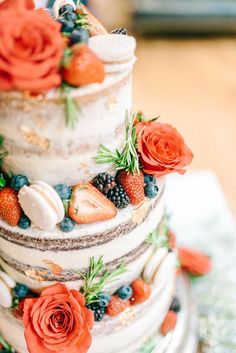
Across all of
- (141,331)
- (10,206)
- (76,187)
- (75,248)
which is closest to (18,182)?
(10,206)

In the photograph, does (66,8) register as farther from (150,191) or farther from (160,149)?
(150,191)

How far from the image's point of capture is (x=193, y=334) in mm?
2389

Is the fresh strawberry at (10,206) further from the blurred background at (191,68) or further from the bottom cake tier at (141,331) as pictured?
the blurred background at (191,68)

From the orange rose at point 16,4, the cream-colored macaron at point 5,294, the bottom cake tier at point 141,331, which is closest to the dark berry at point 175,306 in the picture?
the bottom cake tier at point 141,331

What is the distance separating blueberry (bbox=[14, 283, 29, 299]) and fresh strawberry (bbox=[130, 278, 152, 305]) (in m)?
0.41

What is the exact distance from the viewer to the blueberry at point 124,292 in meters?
1.88

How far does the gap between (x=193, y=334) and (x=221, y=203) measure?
1290mm

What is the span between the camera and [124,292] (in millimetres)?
1879

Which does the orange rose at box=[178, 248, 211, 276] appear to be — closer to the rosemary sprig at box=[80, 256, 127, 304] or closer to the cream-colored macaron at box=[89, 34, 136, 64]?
the rosemary sprig at box=[80, 256, 127, 304]

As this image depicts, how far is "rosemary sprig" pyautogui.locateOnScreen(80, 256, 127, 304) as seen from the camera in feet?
5.69

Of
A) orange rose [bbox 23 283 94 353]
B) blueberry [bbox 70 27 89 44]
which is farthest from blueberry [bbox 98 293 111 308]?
blueberry [bbox 70 27 89 44]

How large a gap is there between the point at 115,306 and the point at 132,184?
0.48 meters

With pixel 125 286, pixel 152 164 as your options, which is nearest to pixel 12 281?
pixel 125 286

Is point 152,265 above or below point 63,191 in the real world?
below
